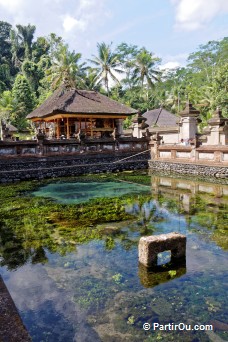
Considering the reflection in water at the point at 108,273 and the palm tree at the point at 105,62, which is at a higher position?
the palm tree at the point at 105,62

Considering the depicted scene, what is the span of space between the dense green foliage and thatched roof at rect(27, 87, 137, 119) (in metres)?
5.56

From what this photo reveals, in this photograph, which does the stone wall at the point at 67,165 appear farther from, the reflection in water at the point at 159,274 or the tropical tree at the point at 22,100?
the tropical tree at the point at 22,100

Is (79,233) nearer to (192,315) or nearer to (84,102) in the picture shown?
(192,315)

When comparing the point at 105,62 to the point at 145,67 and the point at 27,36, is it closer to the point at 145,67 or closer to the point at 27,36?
the point at 145,67

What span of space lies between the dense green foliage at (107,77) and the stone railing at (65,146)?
12.3 metres

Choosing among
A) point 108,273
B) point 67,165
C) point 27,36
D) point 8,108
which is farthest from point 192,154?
point 27,36

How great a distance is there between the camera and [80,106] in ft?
82.2

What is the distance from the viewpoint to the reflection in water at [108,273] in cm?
446

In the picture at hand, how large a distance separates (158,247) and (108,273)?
3.59 feet

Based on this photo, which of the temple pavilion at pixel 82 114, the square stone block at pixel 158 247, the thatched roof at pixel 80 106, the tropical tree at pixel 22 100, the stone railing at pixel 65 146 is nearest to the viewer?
the square stone block at pixel 158 247

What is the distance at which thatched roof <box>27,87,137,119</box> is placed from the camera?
24.4m

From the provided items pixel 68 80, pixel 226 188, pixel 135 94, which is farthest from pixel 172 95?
pixel 226 188

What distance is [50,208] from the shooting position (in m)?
11.4

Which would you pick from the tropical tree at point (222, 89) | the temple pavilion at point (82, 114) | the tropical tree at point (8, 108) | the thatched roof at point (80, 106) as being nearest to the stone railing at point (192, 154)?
the temple pavilion at point (82, 114)
